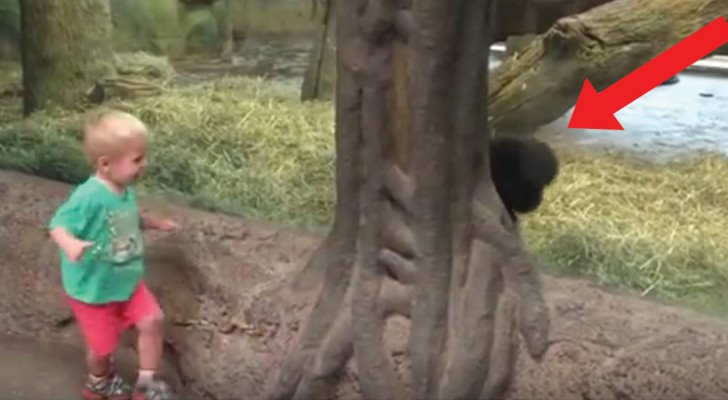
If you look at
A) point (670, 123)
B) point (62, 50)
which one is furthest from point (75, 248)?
point (62, 50)

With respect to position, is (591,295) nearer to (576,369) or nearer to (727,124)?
(576,369)

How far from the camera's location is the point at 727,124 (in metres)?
2.47

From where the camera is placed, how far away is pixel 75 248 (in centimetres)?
243

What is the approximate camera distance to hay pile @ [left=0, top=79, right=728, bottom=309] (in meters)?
2.52

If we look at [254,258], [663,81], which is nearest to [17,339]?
[254,258]

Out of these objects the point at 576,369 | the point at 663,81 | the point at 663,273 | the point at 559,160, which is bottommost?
the point at 576,369

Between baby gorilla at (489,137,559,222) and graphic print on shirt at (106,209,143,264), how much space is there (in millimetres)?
804

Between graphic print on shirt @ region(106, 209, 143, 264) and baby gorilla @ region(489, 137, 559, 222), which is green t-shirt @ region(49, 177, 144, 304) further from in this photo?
baby gorilla @ region(489, 137, 559, 222)

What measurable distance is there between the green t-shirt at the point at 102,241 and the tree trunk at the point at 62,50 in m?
1.26

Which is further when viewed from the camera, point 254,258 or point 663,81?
point 254,258

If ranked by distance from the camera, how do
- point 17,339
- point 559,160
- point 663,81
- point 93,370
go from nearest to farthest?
1. point 663,81
2. point 559,160
3. point 93,370
4. point 17,339

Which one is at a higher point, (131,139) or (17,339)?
(131,139)

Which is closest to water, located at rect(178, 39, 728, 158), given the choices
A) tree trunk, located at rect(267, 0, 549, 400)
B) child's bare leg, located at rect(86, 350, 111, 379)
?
tree trunk, located at rect(267, 0, 549, 400)

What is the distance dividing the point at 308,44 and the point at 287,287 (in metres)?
0.65
